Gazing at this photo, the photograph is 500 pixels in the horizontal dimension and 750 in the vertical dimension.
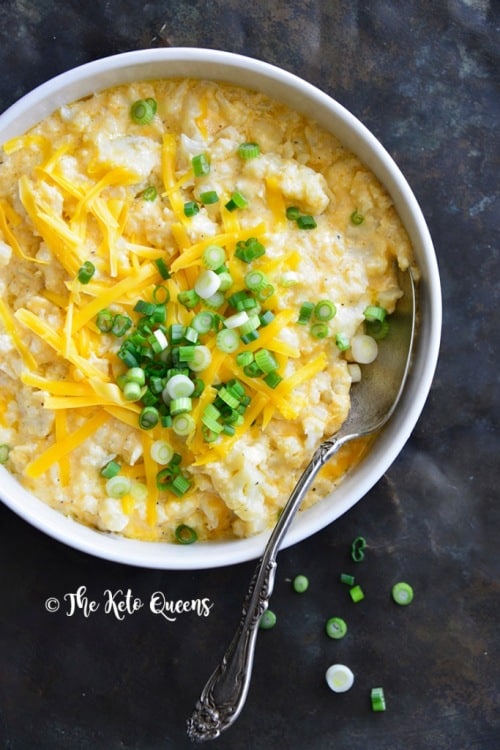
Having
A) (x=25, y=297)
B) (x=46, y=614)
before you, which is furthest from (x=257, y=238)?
(x=46, y=614)

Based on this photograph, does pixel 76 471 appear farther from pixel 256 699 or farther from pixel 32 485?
pixel 256 699

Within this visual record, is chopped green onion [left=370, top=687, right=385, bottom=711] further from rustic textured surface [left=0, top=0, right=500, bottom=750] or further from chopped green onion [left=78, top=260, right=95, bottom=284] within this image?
chopped green onion [left=78, top=260, right=95, bottom=284]

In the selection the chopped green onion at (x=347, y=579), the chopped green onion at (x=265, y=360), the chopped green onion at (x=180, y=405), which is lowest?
the chopped green onion at (x=347, y=579)

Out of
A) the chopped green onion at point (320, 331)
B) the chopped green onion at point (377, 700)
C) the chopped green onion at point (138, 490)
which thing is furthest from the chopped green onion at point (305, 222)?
the chopped green onion at point (377, 700)

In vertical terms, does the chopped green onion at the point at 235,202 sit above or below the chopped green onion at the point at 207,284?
above

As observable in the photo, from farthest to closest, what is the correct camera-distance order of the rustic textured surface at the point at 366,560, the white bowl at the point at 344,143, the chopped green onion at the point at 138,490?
the rustic textured surface at the point at 366,560 < the chopped green onion at the point at 138,490 < the white bowl at the point at 344,143

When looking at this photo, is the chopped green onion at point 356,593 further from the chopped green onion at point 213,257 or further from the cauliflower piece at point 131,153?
the cauliflower piece at point 131,153

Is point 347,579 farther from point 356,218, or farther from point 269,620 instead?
point 356,218
